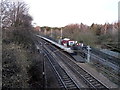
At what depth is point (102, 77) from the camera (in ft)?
40.7

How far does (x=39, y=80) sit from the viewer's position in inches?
433

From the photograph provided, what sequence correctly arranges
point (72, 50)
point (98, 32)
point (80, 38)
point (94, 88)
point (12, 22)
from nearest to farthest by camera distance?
point (94, 88), point (12, 22), point (72, 50), point (80, 38), point (98, 32)

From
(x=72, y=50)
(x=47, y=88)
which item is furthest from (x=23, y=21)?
(x=47, y=88)

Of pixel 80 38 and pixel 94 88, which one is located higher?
pixel 80 38

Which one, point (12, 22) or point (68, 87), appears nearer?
point (68, 87)

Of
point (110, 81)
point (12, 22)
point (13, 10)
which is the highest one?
point (13, 10)

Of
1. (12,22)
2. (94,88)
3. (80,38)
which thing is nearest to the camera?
(94,88)

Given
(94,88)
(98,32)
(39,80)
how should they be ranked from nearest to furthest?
(94,88) → (39,80) → (98,32)

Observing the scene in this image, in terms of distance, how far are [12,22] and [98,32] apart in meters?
21.2

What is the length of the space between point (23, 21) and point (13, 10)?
4.66ft

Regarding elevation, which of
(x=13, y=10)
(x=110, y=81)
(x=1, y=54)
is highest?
(x=13, y=10)

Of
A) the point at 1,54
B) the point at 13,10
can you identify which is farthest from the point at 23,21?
the point at 1,54

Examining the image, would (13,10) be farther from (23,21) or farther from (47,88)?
(47,88)

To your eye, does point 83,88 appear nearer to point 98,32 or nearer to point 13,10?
point 13,10
